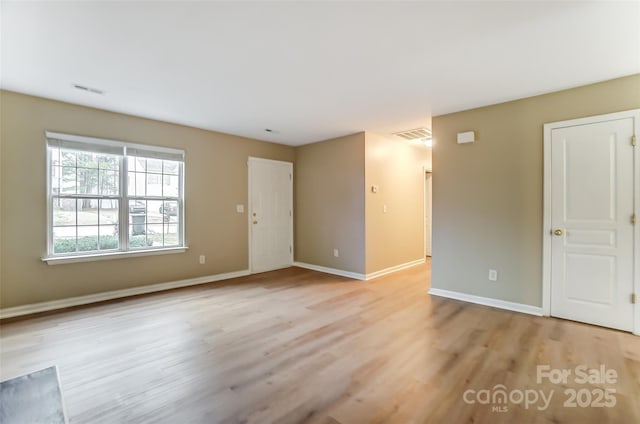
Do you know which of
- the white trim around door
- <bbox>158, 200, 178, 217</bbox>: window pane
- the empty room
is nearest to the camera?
the empty room

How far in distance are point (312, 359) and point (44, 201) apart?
11.8ft

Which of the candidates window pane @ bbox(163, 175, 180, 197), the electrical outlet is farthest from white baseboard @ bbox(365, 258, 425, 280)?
window pane @ bbox(163, 175, 180, 197)

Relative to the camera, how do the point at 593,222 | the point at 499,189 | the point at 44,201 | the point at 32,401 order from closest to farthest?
the point at 32,401 → the point at 593,222 → the point at 44,201 → the point at 499,189

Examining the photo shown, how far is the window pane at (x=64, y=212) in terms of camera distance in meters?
3.50

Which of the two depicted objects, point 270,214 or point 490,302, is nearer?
point 490,302

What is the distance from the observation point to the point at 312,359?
7.57 ft

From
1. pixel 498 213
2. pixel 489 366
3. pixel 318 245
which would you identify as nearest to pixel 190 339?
pixel 489 366

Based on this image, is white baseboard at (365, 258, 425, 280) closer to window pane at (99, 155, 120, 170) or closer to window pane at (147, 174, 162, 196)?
window pane at (147, 174, 162, 196)

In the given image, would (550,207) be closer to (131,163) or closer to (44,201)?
(131,163)

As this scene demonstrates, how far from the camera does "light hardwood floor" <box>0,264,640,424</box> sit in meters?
1.73

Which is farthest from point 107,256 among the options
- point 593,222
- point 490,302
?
point 593,222

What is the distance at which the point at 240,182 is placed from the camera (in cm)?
516

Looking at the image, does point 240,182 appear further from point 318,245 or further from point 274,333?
point 274,333

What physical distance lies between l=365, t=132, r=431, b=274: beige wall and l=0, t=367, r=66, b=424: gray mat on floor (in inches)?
155
